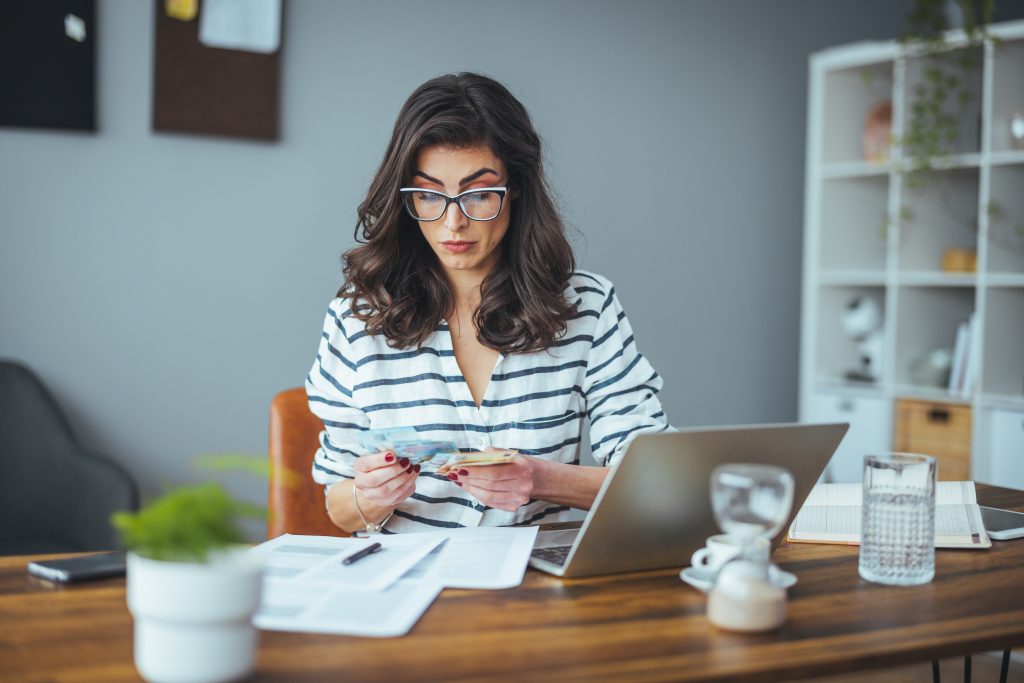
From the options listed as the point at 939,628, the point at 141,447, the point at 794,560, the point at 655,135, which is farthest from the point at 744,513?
the point at 655,135

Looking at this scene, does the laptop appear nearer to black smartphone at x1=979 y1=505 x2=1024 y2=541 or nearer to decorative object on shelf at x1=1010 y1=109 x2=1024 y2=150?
black smartphone at x1=979 y1=505 x2=1024 y2=541

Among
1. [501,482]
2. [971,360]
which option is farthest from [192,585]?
[971,360]

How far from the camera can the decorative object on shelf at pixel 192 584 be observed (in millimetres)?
832

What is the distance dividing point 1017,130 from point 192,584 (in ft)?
11.6

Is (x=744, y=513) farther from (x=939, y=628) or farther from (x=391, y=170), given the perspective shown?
(x=391, y=170)

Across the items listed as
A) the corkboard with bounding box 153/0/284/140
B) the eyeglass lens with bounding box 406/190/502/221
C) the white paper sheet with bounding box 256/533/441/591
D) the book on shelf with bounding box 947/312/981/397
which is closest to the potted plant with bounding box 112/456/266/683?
the white paper sheet with bounding box 256/533/441/591

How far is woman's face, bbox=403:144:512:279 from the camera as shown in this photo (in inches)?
69.6

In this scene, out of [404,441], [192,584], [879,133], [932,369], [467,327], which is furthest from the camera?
[879,133]

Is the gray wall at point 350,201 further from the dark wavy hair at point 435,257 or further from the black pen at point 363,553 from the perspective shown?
the black pen at point 363,553

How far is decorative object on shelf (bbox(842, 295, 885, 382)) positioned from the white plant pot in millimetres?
3535

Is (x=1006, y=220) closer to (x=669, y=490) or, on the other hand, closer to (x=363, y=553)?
(x=669, y=490)

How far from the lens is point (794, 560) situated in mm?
1378

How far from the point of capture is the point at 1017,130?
3602 mm

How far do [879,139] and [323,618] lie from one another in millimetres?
3515
